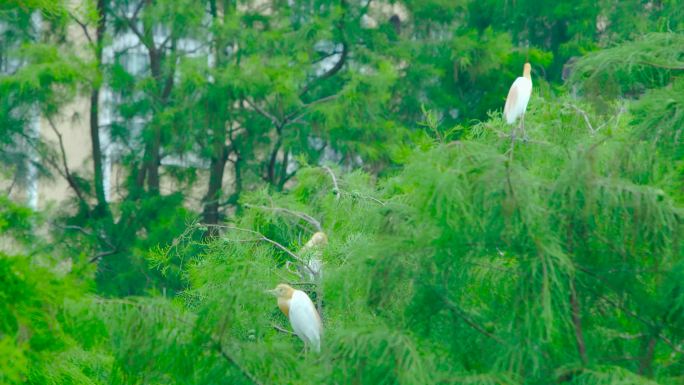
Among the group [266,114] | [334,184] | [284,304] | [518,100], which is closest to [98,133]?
[266,114]

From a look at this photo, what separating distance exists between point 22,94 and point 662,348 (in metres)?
9.25

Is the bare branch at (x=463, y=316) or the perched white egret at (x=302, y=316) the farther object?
the perched white egret at (x=302, y=316)

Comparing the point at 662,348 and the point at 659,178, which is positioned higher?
the point at 659,178

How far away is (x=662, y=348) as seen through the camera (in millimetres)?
4688

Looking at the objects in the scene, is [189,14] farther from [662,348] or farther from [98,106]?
[662,348]

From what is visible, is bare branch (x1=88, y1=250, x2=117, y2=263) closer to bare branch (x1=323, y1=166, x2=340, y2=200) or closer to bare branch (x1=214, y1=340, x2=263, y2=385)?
bare branch (x1=323, y1=166, x2=340, y2=200)

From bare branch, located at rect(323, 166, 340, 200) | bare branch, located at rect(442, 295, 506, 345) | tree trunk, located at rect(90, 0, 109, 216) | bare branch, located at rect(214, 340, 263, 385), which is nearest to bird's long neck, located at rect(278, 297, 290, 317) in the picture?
bare branch, located at rect(214, 340, 263, 385)

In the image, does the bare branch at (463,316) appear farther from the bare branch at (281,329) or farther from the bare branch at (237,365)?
the bare branch at (281,329)

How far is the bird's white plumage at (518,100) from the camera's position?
5910 mm

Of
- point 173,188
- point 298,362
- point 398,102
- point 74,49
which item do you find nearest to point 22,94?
point 74,49

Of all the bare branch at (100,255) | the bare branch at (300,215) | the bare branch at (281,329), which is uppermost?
the bare branch at (300,215)

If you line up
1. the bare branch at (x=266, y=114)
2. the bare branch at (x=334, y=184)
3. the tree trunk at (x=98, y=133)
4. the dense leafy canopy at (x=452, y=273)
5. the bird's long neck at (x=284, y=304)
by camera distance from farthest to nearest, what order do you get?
the tree trunk at (x=98, y=133)
the bare branch at (x=266, y=114)
the bare branch at (x=334, y=184)
the bird's long neck at (x=284, y=304)
the dense leafy canopy at (x=452, y=273)

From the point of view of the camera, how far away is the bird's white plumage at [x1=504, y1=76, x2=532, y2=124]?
19.4 feet

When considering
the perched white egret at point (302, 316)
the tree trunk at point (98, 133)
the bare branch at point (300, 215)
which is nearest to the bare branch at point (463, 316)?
the perched white egret at point (302, 316)
